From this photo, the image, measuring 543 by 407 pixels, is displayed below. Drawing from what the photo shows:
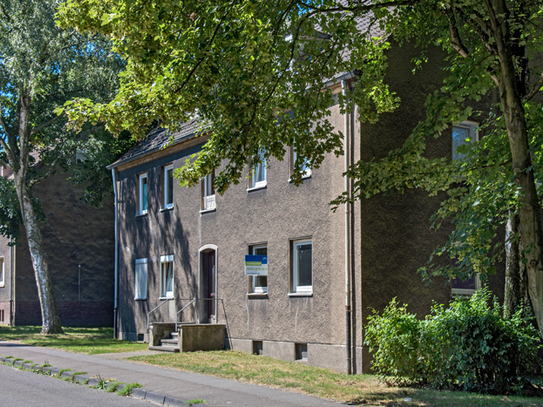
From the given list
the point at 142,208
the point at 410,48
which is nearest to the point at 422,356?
the point at 410,48

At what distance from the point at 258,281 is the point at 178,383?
588cm

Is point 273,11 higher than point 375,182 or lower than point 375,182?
higher

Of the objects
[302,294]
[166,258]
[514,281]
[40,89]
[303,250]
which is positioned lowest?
[302,294]

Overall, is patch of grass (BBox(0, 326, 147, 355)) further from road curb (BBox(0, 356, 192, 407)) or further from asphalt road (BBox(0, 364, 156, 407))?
asphalt road (BBox(0, 364, 156, 407))

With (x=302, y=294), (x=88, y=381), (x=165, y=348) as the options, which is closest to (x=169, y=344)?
(x=165, y=348)

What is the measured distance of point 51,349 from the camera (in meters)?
17.9

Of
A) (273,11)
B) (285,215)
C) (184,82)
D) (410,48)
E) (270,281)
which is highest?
(410,48)

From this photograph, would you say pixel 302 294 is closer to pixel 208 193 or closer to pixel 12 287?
pixel 208 193

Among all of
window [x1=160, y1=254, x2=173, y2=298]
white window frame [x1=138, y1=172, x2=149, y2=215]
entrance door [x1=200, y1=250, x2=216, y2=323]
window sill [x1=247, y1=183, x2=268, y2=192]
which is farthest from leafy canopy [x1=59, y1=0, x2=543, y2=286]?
white window frame [x1=138, y1=172, x2=149, y2=215]

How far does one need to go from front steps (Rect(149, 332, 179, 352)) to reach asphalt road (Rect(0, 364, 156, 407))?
16.5 feet

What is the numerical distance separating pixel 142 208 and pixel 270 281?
8.72 meters

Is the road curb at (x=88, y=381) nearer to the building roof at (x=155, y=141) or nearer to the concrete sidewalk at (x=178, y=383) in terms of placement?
the concrete sidewalk at (x=178, y=383)

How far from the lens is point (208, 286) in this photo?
61.5 feet

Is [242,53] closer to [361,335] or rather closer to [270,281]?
[361,335]
